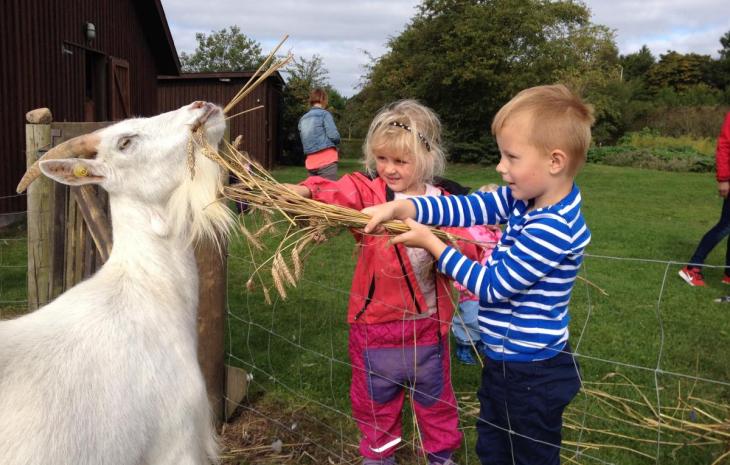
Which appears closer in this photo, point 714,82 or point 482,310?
point 482,310

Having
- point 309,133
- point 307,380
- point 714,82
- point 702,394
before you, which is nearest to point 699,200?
point 309,133

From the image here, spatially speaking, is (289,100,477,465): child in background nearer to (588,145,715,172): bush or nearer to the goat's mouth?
the goat's mouth

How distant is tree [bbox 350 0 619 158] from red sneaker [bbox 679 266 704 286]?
20456 mm

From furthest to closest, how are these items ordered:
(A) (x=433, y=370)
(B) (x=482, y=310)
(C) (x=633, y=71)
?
(C) (x=633, y=71) → (A) (x=433, y=370) → (B) (x=482, y=310)

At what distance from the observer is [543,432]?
2.33 m

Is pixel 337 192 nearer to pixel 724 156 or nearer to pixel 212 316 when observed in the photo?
pixel 212 316

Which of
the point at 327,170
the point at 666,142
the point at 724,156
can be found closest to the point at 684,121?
the point at 666,142

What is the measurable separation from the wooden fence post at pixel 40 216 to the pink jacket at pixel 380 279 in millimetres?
2106

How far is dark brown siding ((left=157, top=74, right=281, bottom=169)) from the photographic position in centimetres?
2306

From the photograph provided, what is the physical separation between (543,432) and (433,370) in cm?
83

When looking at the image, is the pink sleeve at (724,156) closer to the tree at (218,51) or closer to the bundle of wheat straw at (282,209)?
the bundle of wheat straw at (282,209)

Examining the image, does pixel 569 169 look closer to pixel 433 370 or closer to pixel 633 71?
pixel 433 370

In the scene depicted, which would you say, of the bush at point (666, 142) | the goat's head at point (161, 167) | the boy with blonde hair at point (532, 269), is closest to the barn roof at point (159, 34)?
the goat's head at point (161, 167)

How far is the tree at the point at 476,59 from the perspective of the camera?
27.7 meters
